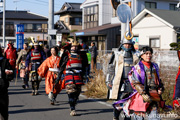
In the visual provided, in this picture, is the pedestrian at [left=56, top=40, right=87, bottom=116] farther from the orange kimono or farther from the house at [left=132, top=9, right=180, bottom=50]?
the house at [left=132, top=9, right=180, bottom=50]

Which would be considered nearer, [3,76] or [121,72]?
[3,76]

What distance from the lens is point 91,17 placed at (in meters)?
42.5

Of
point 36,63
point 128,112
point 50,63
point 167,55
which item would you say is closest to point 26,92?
point 36,63

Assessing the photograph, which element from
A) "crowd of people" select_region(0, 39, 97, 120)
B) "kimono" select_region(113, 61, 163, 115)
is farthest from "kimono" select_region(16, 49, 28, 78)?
"kimono" select_region(113, 61, 163, 115)

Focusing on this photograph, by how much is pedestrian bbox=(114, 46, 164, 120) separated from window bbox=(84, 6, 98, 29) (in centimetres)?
3570

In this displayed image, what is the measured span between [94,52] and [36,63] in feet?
22.1

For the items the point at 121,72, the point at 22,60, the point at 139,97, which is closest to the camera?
the point at 139,97

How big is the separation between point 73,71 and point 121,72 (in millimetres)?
2055

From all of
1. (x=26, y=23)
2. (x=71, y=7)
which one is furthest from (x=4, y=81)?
(x=26, y=23)

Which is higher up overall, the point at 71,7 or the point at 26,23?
the point at 71,7

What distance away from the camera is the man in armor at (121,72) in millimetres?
7227

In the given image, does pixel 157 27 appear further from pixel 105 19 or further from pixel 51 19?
pixel 105 19

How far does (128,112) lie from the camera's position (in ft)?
19.7

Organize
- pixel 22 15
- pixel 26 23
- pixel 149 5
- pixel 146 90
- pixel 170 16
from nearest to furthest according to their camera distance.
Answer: pixel 146 90 → pixel 170 16 → pixel 149 5 → pixel 26 23 → pixel 22 15
